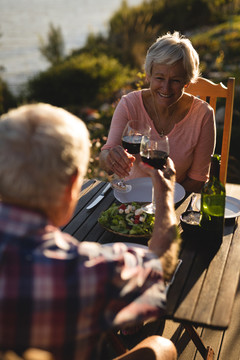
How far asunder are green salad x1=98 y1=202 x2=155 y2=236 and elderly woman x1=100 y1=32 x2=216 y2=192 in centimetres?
48

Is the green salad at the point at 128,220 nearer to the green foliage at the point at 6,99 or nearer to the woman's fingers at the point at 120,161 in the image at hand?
the woman's fingers at the point at 120,161

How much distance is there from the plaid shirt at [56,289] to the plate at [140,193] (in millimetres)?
952

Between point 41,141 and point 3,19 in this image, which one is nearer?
point 41,141

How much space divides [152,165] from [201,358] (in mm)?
1150

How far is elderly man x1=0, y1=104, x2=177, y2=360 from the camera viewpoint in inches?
34.9

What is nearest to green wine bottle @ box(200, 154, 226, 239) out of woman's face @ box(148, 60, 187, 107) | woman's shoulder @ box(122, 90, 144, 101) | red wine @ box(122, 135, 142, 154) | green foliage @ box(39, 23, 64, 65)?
red wine @ box(122, 135, 142, 154)

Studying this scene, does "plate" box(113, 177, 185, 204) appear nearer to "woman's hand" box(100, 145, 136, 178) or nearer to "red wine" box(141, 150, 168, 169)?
"woman's hand" box(100, 145, 136, 178)

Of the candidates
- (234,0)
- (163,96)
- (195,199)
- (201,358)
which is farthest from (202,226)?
(234,0)

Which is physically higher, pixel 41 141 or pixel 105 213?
pixel 41 141

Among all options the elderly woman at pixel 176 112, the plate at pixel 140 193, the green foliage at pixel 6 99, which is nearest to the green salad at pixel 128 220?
the plate at pixel 140 193

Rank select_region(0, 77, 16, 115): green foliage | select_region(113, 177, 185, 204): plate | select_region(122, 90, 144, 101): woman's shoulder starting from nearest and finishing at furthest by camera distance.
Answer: select_region(113, 177, 185, 204): plate → select_region(122, 90, 144, 101): woman's shoulder → select_region(0, 77, 16, 115): green foliage

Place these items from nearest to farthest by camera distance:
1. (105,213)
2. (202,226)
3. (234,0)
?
(202,226) < (105,213) < (234,0)

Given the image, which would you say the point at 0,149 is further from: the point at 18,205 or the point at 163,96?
the point at 163,96

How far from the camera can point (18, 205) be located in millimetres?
953
